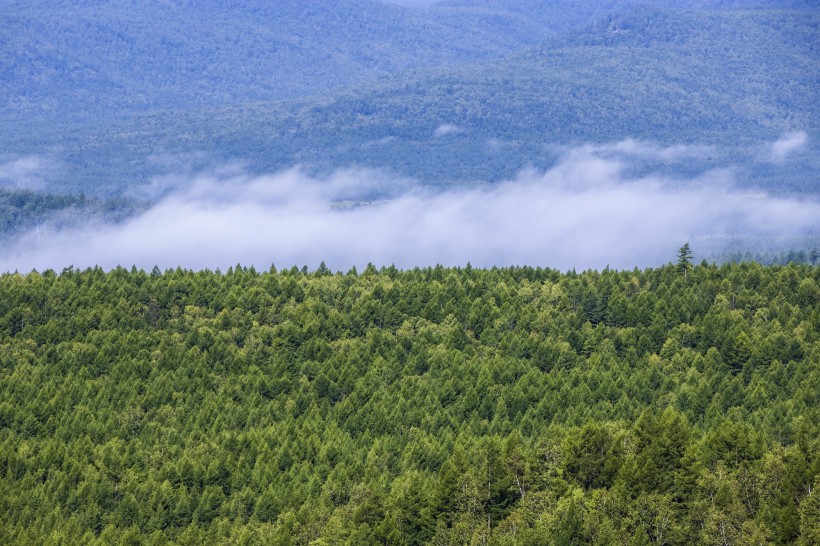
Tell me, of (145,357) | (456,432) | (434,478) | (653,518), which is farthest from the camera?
(145,357)

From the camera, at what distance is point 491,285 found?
182 meters

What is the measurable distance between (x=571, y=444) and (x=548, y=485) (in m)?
3.10

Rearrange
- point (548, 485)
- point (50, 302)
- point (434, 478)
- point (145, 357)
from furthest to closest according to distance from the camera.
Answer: point (50, 302) → point (145, 357) → point (434, 478) → point (548, 485)

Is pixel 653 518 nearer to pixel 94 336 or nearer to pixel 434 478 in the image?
pixel 434 478

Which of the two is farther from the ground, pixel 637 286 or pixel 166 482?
pixel 637 286

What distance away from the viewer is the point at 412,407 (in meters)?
149

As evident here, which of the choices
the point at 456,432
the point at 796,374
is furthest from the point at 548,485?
the point at 796,374

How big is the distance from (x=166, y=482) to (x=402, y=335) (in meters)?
43.8

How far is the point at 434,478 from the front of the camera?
124875mm

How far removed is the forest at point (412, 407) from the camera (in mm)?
107375

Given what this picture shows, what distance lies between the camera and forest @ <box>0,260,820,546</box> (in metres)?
107

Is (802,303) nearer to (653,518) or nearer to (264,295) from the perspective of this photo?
(264,295)

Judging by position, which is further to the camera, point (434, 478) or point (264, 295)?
point (264, 295)

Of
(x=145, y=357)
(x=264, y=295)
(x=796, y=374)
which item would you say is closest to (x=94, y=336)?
(x=145, y=357)
